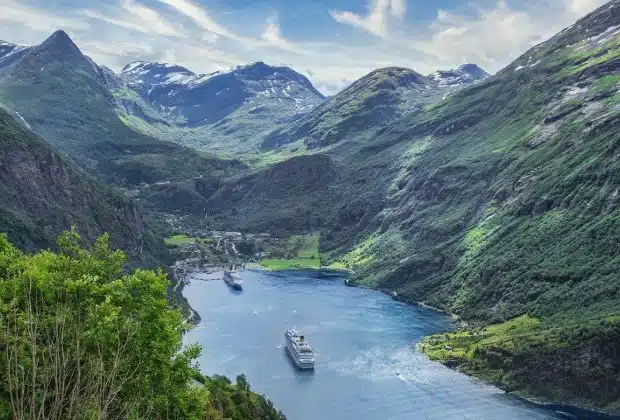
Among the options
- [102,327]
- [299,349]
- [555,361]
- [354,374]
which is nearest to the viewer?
[102,327]

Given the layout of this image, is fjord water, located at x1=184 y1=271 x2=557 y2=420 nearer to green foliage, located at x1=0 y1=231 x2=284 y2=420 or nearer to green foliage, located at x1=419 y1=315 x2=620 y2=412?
green foliage, located at x1=419 y1=315 x2=620 y2=412

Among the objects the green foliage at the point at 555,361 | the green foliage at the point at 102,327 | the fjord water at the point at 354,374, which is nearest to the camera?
the green foliage at the point at 102,327

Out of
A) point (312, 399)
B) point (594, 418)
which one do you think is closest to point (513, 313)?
point (594, 418)

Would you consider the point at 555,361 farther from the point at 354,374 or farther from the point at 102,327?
the point at 102,327

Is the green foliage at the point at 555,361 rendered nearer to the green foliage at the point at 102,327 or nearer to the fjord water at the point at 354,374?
the fjord water at the point at 354,374

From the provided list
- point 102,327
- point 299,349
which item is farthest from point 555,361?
point 102,327

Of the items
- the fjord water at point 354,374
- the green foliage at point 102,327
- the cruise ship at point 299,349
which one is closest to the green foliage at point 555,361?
the fjord water at point 354,374

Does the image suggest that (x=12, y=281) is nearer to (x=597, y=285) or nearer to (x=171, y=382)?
(x=171, y=382)

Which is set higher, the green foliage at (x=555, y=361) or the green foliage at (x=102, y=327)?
the green foliage at (x=102, y=327)
